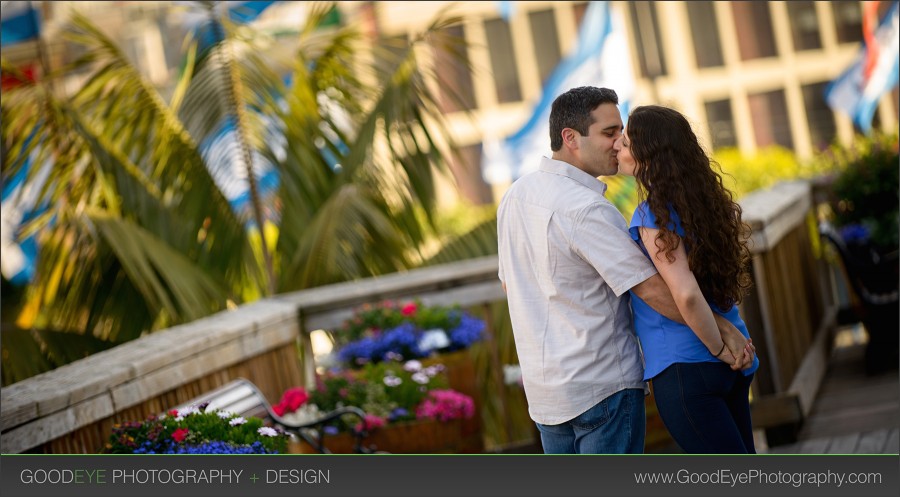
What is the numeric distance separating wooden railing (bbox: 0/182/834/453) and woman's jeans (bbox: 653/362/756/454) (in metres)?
1.81

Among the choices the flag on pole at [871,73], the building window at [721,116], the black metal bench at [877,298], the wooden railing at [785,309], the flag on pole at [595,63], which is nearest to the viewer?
the wooden railing at [785,309]

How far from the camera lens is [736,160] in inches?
1161

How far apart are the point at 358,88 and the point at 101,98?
1.82 m

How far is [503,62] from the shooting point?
37594mm

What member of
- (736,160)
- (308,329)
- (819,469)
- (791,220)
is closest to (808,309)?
(791,220)

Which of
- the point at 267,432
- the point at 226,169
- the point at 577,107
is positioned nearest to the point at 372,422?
the point at 267,432

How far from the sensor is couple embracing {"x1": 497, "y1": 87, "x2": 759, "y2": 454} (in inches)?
111

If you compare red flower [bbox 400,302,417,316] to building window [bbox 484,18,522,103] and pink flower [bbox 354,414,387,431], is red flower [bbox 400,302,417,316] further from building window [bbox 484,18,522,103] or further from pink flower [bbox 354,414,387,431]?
building window [bbox 484,18,522,103]

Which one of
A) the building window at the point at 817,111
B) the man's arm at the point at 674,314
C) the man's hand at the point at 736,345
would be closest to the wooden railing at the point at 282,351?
the man's arm at the point at 674,314

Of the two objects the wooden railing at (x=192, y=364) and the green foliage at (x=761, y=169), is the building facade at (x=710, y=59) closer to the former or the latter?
the green foliage at (x=761, y=169)

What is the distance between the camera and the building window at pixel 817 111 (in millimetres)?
36031

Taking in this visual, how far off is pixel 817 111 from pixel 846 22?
9.31ft

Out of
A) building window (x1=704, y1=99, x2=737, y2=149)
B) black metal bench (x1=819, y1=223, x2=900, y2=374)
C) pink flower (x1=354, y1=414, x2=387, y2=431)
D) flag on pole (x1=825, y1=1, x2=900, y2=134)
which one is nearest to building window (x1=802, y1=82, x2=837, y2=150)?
building window (x1=704, y1=99, x2=737, y2=149)

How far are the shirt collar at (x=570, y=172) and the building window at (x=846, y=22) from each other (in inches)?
1392
